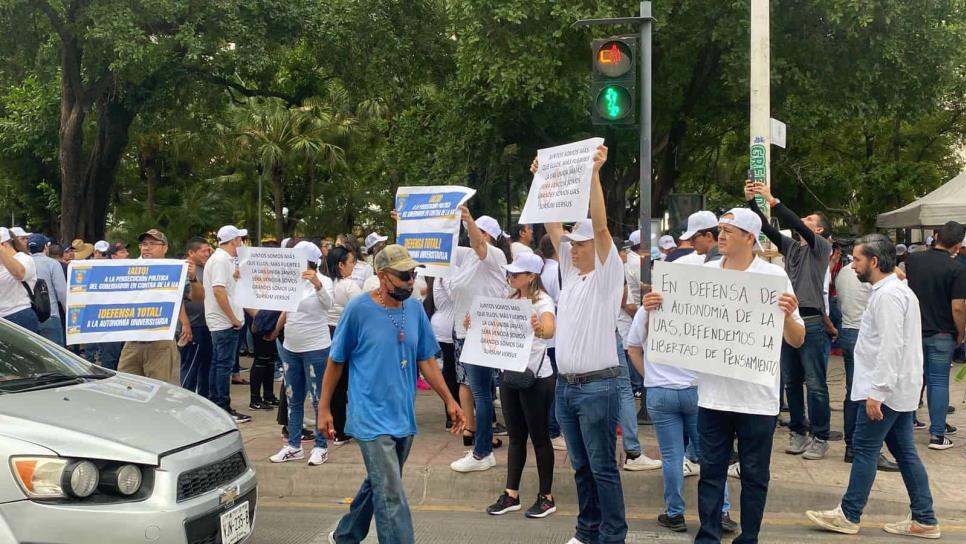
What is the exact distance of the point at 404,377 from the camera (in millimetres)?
4812

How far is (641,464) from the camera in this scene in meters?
6.87

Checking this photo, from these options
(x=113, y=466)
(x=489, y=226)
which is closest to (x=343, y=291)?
(x=489, y=226)

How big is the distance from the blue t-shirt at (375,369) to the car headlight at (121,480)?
1107mm

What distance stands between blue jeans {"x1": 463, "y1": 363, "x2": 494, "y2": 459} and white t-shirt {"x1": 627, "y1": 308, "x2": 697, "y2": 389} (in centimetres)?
168

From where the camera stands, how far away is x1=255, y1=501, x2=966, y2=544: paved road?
5.76m

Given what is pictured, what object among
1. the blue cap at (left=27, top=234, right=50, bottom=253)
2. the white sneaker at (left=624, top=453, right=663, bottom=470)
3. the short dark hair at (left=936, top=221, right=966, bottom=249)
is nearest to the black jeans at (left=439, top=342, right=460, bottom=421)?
the white sneaker at (left=624, top=453, right=663, bottom=470)

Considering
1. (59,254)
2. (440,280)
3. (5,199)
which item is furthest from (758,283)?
(5,199)

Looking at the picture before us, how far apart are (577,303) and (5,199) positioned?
35.7 m

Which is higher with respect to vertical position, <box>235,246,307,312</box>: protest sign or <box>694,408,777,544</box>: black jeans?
<box>235,246,307,312</box>: protest sign

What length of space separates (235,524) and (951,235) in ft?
21.6

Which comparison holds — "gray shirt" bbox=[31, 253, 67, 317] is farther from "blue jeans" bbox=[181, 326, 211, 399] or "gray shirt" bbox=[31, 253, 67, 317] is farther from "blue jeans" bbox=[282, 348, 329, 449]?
"blue jeans" bbox=[282, 348, 329, 449]

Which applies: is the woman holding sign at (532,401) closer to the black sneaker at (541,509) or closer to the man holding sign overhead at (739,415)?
the black sneaker at (541,509)

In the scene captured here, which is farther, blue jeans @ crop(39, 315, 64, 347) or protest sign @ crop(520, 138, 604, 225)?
blue jeans @ crop(39, 315, 64, 347)

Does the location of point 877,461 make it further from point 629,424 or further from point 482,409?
point 482,409
